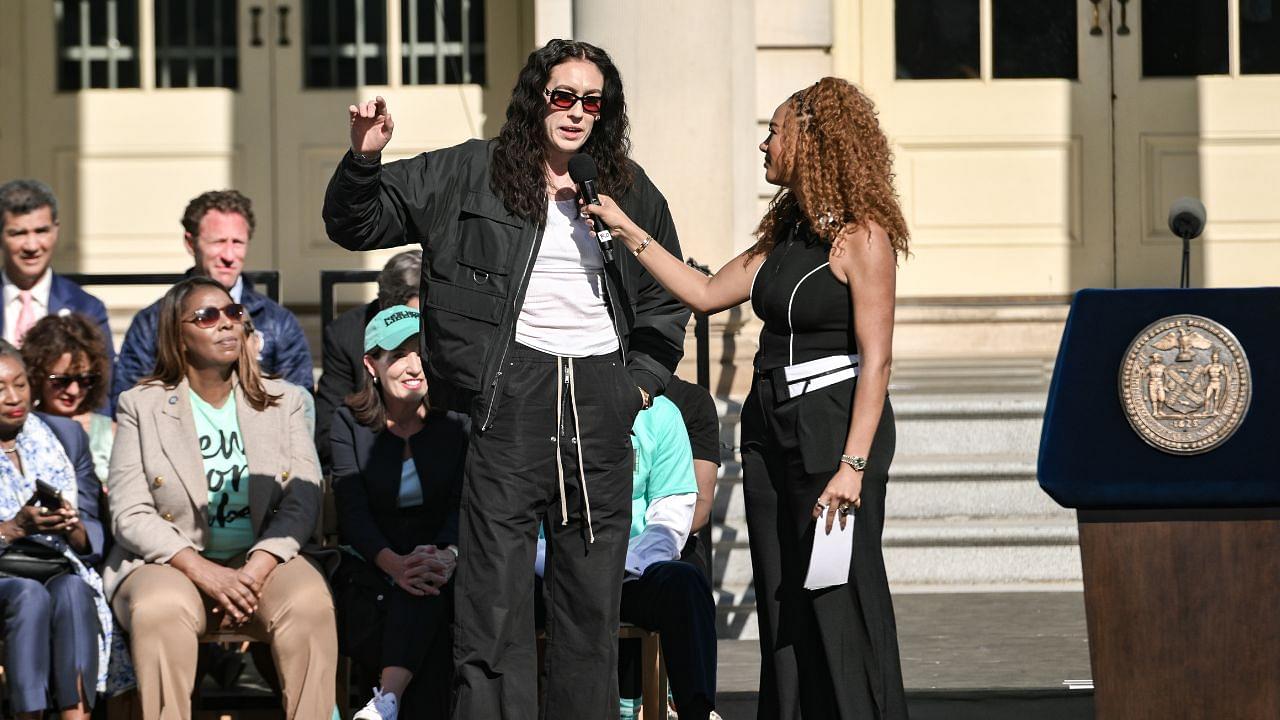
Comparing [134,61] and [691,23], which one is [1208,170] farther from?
[134,61]

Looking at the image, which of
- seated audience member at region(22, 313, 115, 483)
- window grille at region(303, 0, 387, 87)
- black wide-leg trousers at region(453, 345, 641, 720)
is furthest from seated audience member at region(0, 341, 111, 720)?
window grille at region(303, 0, 387, 87)

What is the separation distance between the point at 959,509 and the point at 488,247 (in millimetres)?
4144

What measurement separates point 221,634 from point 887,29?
5977 millimetres

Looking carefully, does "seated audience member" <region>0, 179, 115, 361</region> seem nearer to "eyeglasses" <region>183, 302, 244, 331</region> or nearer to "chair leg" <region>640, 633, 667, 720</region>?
"eyeglasses" <region>183, 302, 244, 331</region>

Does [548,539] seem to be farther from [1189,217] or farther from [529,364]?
[1189,217]

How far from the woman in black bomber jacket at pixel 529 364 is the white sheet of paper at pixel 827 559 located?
0.51m

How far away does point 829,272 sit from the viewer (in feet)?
15.1

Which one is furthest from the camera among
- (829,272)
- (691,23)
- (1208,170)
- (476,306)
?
(1208,170)

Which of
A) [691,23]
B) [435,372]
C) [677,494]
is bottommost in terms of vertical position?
[677,494]

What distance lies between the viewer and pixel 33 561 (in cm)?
550

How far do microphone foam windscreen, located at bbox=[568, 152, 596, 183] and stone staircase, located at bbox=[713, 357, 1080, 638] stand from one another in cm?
314

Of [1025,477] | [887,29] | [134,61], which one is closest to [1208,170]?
[887,29]

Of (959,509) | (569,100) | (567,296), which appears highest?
(569,100)

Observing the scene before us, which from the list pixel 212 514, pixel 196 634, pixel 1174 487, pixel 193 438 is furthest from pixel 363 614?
pixel 1174 487
